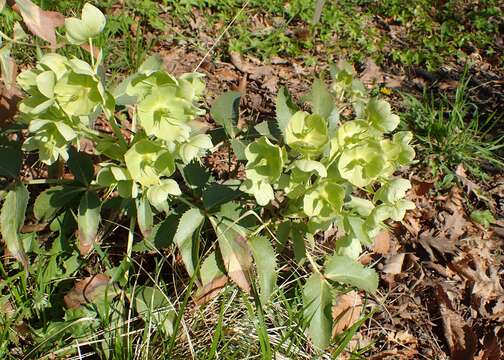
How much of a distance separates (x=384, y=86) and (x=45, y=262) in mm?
1903

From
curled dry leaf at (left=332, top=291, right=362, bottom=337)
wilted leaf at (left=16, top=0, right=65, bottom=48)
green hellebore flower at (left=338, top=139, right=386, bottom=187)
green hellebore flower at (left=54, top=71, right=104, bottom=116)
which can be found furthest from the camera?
curled dry leaf at (left=332, top=291, right=362, bottom=337)

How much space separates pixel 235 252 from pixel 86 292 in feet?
1.37

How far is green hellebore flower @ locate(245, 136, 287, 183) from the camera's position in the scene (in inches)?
51.6

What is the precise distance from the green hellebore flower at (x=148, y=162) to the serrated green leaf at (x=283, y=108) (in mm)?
324

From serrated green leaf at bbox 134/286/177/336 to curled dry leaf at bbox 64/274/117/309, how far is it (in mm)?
92

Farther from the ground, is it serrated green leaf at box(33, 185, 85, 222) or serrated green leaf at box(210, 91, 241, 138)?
serrated green leaf at box(210, 91, 241, 138)

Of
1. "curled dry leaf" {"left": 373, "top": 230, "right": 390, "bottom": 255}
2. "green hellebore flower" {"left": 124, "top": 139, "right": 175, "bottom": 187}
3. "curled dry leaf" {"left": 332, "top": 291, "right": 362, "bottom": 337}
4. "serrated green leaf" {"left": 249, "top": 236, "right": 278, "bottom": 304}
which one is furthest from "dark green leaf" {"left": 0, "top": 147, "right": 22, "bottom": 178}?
"curled dry leaf" {"left": 373, "top": 230, "right": 390, "bottom": 255}

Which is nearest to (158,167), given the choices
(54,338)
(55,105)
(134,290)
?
(55,105)

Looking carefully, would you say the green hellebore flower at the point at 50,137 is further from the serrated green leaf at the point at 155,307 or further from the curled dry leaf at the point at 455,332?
the curled dry leaf at the point at 455,332

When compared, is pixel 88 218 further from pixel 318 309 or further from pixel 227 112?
pixel 318 309

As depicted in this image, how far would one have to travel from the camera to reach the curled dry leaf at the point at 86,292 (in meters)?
1.52

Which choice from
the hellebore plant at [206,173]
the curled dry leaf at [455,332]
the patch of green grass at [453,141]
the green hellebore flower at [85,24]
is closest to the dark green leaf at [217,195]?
the hellebore plant at [206,173]

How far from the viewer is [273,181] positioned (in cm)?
133

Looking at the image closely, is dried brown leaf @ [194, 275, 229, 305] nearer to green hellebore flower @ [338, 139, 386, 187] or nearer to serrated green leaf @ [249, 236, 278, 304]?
serrated green leaf @ [249, 236, 278, 304]
